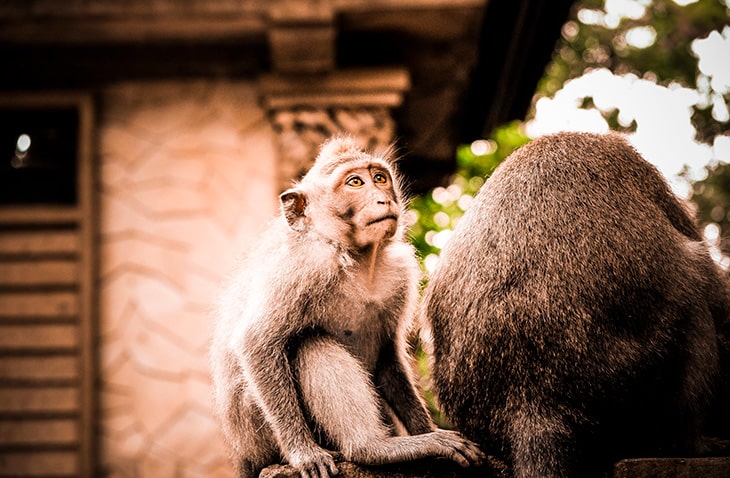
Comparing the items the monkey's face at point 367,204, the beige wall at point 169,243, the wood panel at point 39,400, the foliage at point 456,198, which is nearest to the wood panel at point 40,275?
the beige wall at point 169,243

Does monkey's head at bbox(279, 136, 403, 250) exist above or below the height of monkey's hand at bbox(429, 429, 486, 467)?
above

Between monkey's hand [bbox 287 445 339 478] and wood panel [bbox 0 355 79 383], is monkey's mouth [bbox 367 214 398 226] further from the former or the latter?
wood panel [bbox 0 355 79 383]

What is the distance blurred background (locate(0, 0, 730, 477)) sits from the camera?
17.9 ft

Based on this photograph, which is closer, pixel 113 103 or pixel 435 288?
pixel 435 288

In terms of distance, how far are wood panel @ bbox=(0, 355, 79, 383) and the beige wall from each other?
22 centimetres

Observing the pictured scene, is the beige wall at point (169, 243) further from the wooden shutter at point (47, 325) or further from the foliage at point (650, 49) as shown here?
the foliage at point (650, 49)

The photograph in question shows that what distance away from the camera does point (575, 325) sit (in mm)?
2311

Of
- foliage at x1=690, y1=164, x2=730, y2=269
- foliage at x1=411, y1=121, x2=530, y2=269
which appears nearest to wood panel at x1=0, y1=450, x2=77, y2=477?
foliage at x1=411, y1=121, x2=530, y2=269

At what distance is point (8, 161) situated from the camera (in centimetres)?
605

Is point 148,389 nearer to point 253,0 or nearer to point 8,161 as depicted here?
point 8,161

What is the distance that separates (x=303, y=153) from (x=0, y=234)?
2.18 m

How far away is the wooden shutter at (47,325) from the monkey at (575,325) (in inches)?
150

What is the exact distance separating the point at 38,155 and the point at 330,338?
4.29 metres

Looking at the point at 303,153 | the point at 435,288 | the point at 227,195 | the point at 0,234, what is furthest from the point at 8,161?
the point at 435,288
